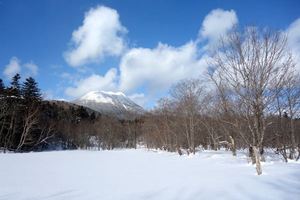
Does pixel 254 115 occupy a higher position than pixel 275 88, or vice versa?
pixel 275 88

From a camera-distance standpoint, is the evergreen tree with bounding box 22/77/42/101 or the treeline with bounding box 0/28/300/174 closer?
the treeline with bounding box 0/28/300/174

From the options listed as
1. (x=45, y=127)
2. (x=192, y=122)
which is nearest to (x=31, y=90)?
(x=45, y=127)

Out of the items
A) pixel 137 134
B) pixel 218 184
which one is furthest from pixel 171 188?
pixel 137 134

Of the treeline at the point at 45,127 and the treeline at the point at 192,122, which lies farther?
the treeline at the point at 45,127

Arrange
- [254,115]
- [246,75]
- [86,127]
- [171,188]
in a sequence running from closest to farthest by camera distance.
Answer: [171,188]
[246,75]
[254,115]
[86,127]

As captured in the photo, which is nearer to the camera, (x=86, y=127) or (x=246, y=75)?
(x=246, y=75)

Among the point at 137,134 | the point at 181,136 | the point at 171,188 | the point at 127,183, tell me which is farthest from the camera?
the point at 137,134

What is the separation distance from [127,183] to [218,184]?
154 inches

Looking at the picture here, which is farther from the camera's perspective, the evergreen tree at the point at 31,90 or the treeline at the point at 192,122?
the evergreen tree at the point at 31,90

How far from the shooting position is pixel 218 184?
12.5 metres

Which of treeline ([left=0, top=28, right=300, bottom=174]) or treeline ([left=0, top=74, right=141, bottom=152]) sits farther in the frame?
treeline ([left=0, top=74, right=141, bottom=152])

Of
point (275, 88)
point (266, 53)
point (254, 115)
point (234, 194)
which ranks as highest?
point (266, 53)

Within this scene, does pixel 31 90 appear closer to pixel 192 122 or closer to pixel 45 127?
pixel 45 127

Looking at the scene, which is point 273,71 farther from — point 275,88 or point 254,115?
point 254,115
